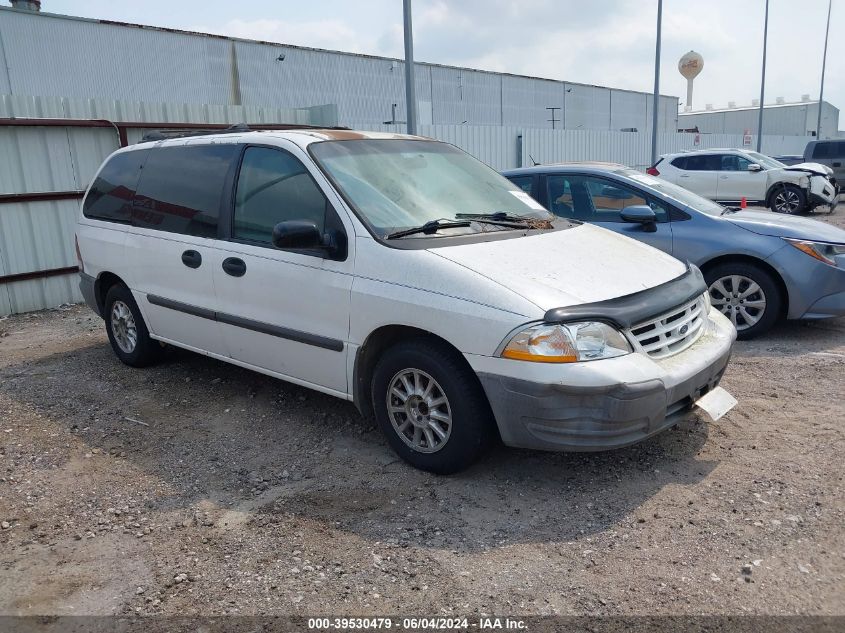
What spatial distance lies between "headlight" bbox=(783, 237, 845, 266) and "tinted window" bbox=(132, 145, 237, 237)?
15.4ft

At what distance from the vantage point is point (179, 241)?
5.06m

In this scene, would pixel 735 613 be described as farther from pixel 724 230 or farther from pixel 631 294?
pixel 724 230

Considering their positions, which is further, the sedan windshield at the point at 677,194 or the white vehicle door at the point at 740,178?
the white vehicle door at the point at 740,178

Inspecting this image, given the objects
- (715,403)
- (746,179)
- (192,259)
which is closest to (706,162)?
(746,179)

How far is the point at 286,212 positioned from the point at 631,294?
6.90ft

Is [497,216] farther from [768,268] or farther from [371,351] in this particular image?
[768,268]

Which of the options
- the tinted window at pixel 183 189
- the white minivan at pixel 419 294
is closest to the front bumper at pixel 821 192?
the white minivan at pixel 419 294

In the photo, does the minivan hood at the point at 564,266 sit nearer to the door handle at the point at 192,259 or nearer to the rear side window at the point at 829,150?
the door handle at the point at 192,259

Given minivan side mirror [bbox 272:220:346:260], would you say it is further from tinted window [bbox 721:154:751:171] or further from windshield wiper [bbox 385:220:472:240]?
tinted window [bbox 721:154:751:171]

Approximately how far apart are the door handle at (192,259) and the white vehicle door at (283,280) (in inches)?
8.3

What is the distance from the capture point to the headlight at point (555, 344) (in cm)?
335

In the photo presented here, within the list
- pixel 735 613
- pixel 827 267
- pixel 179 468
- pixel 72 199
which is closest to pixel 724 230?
pixel 827 267

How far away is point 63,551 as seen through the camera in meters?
3.38

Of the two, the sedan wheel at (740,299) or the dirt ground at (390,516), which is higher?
the sedan wheel at (740,299)
